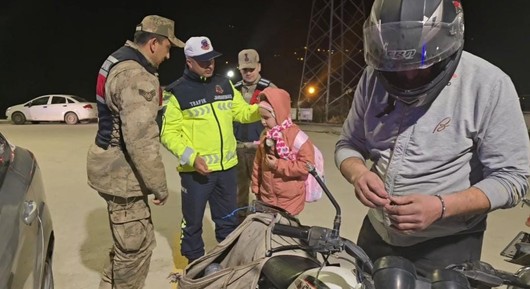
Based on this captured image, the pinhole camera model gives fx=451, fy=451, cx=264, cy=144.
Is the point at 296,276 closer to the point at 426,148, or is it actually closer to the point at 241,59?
the point at 426,148

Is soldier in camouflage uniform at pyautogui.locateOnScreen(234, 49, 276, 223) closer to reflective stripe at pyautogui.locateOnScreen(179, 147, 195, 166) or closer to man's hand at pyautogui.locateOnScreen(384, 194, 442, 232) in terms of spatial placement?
reflective stripe at pyautogui.locateOnScreen(179, 147, 195, 166)

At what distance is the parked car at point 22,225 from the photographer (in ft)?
5.73

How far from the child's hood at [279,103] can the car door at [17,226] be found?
66.4 inches

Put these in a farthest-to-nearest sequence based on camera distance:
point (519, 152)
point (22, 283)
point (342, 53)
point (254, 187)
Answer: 1. point (342, 53)
2. point (254, 187)
3. point (22, 283)
4. point (519, 152)

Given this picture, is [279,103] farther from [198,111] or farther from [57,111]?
[57,111]

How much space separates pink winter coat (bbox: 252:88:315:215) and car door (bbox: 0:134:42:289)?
5.36 feet

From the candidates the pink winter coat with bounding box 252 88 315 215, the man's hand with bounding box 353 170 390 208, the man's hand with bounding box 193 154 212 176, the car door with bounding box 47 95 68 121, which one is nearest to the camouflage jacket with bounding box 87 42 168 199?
the man's hand with bounding box 193 154 212 176

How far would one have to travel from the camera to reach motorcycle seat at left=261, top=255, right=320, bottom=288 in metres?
1.35

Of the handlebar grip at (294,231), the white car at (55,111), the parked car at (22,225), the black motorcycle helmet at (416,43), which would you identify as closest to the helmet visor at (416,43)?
the black motorcycle helmet at (416,43)

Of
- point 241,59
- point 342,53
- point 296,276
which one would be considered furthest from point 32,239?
point 342,53

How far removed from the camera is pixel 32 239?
2082 mm

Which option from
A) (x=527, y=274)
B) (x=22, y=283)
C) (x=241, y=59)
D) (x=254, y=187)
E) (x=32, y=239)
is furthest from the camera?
(x=241, y=59)

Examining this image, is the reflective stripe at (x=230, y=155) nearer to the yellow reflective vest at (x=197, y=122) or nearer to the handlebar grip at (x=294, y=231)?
the yellow reflective vest at (x=197, y=122)

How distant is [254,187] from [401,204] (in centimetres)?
243
